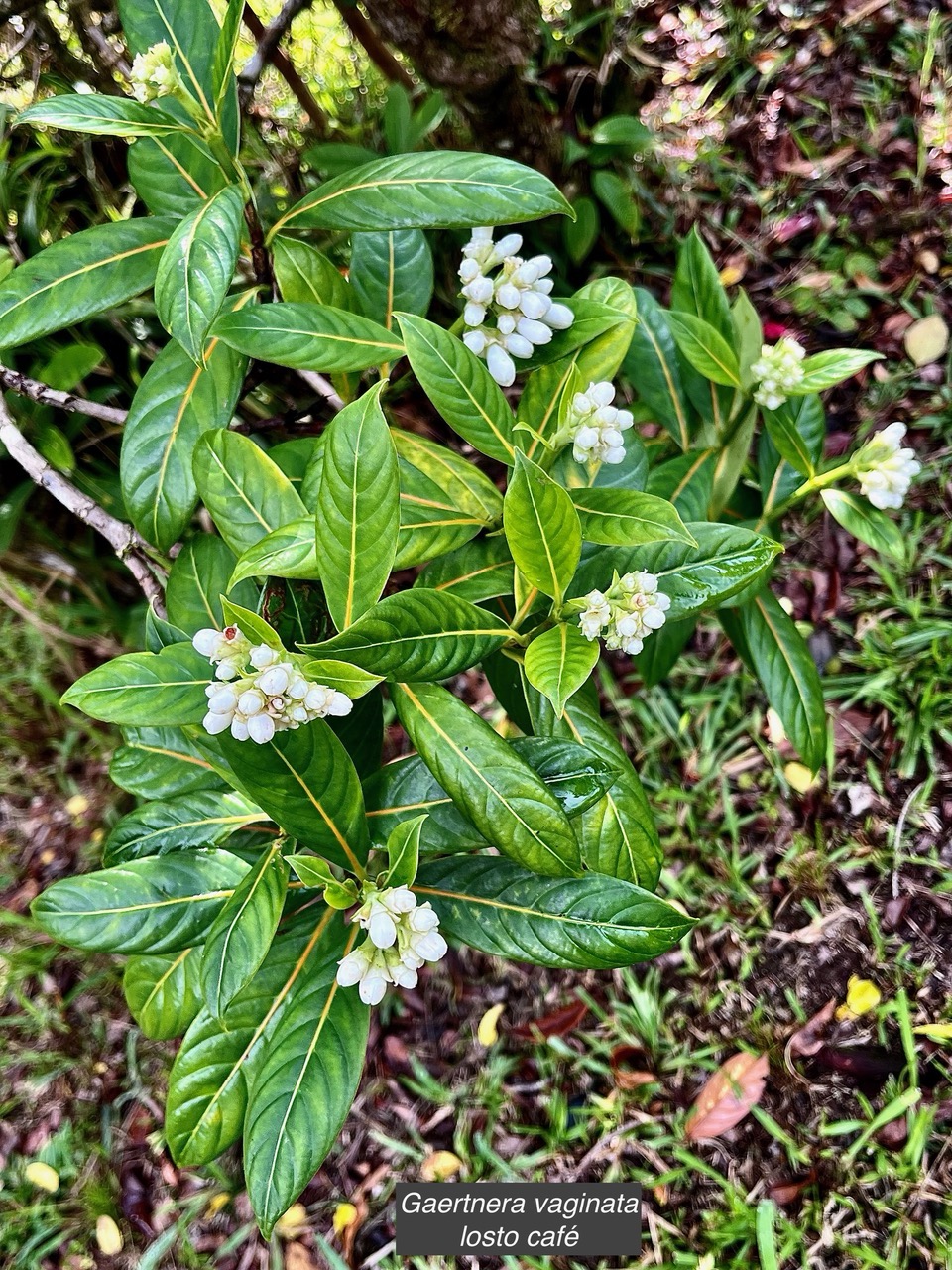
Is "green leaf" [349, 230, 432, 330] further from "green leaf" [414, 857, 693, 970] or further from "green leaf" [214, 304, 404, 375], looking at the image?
"green leaf" [414, 857, 693, 970]

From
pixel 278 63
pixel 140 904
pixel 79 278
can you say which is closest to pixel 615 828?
pixel 140 904

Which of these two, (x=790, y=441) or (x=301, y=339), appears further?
(x=790, y=441)

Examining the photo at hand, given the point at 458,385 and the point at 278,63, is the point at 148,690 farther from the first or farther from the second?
the point at 278,63

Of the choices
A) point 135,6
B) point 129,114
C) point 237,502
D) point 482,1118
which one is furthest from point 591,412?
point 482,1118

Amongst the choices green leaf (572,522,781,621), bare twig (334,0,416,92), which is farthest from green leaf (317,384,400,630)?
bare twig (334,0,416,92)

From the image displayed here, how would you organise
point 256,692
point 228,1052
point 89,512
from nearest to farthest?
point 256,692 → point 228,1052 → point 89,512

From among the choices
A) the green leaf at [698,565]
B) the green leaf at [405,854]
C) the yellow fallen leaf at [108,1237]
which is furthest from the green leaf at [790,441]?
the yellow fallen leaf at [108,1237]
